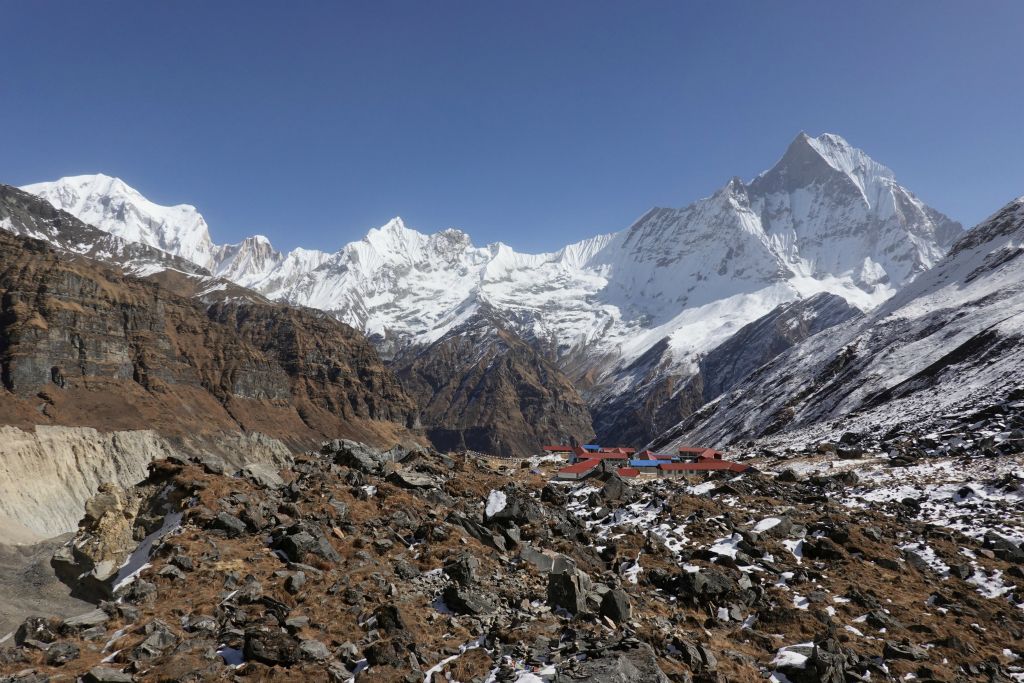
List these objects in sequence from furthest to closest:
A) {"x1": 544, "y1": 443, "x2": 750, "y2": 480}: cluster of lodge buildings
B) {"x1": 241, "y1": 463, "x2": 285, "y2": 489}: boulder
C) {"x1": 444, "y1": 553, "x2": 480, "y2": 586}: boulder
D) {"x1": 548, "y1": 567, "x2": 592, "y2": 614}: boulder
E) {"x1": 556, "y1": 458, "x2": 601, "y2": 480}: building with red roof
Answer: {"x1": 544, "y1": 443, "x2": 750, "y2": 480}: cluster of lodge buildings, {"x1": 556, "y1": 458, "x2": 601, "y2": 480}: building with red roof, {"x1": 241, "y1": 463, "x2": 285, "y2": 489}: boulder, {"x1": 444, "y1": 553, "x2": 480, "y2": 586}: boulder, {"x1": 548, "y1": 567, "x2": 592, "y2": 614}: boulder

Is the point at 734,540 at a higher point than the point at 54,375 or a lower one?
lower

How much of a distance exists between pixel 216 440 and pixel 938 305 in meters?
186

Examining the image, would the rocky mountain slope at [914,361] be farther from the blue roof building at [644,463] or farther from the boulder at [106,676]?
the boulder at [106,676]

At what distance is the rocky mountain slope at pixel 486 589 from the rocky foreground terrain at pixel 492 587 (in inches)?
2.5

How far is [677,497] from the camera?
29.0 meters

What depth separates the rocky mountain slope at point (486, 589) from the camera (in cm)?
1248

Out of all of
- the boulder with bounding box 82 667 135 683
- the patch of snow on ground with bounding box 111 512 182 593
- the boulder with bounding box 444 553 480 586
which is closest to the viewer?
the boulder with bounding box 82 667 135 683

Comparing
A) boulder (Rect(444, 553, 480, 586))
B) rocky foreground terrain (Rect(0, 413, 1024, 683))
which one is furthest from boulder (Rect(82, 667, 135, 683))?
boulder (Rect(444, 553, 480, 586))

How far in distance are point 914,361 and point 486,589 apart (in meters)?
103

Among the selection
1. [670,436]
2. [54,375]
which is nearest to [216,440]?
[54,375]

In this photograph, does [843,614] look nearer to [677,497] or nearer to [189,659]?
[677,497]

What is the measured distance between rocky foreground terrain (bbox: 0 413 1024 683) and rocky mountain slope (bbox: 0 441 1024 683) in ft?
0.21

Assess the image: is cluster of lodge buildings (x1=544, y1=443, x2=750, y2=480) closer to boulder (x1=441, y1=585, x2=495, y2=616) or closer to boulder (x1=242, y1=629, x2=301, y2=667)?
boulder (x1=441, y1=585, x2=495, y2=616)

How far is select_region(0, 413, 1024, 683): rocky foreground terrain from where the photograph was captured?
12.5 meters
